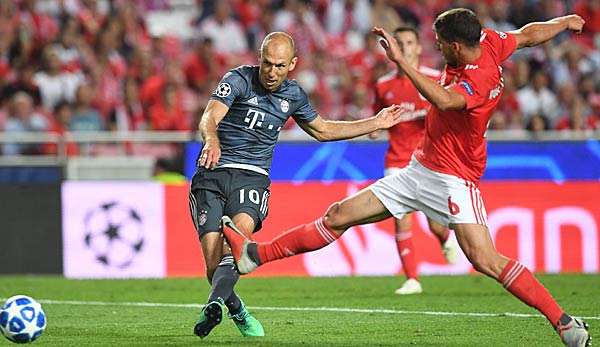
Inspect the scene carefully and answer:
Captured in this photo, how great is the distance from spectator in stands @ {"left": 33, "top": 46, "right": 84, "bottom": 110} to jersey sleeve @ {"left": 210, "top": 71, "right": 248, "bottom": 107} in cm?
931

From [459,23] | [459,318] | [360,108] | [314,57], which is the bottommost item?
[459,318]

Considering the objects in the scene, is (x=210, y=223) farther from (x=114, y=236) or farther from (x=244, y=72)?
(x=114, y=236)

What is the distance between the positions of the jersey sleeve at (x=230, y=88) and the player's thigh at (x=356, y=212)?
1071 mm

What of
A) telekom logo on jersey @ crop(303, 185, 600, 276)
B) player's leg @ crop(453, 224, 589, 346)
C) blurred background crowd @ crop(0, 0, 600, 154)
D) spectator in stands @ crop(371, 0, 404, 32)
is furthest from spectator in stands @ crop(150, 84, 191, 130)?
player's leg @ crop(453, 224, 589, 346)

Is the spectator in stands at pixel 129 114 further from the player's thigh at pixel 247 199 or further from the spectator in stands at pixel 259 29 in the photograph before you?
the player's thigh at pixel 247 199

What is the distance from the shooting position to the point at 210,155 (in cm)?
814

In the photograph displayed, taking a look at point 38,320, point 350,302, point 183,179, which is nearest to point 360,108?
point 183,179

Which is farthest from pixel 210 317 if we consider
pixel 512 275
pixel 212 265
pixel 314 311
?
pixel 314 311

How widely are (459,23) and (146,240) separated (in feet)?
25.9

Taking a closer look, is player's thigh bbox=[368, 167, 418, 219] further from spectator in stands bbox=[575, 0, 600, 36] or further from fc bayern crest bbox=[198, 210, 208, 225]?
spectator in stands bbox=[575, 0, 600, 36]

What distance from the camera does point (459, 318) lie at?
1017cm

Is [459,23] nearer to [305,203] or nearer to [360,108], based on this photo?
[305,203]

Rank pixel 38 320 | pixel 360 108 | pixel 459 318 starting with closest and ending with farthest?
pixel 38 320, pixel 459 318, pixel 360 108

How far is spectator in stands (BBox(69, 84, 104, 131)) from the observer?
17109 millimetres
